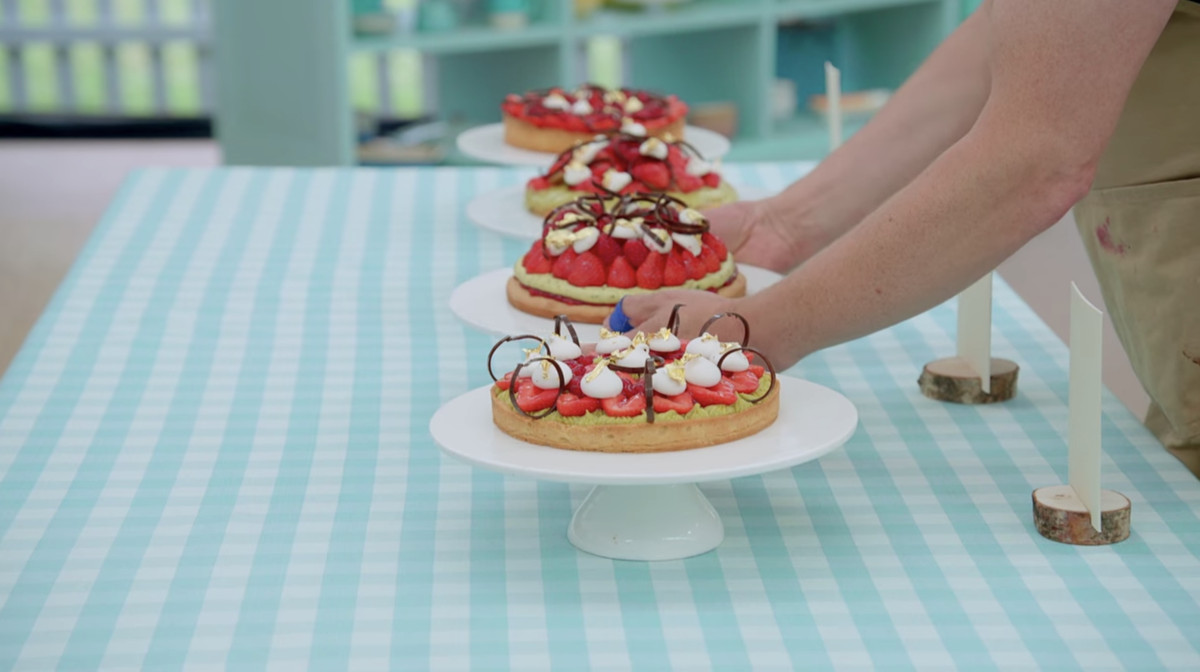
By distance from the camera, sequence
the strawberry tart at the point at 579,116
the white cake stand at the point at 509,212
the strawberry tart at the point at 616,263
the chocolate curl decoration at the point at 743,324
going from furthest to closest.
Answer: the strawberry tart at the point at 579,116 → the white cake stand at the point at 509,212 → the strawberry tart at the point at 616,263 → the chocolate curl decoration at the point at 743,324

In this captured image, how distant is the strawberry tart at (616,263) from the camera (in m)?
1.65

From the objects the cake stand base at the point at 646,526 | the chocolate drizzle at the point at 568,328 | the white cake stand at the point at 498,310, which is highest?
the chocolate drizzle at the point at 568,328

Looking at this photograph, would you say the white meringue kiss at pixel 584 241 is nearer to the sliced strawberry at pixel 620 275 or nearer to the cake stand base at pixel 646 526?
the sliced strawberry at pixel 620 275

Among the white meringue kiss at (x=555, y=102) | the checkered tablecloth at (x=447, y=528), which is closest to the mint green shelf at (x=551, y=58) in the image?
the white meringue kiss at (x=555, y=102)

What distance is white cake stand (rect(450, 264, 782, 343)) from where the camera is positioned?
5.03ft

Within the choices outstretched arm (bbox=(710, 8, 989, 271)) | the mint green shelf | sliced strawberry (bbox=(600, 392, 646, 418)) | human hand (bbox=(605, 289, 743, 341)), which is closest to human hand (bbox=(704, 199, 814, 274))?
outstretched arm (bbox=(710, 8, 989, 271))

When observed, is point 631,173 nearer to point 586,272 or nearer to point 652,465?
point 586,272

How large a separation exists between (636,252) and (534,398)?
0.52 m

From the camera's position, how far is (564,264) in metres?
1.67

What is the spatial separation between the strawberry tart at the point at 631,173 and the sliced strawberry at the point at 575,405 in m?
0.88

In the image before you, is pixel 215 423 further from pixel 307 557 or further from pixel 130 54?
pixel 130 54

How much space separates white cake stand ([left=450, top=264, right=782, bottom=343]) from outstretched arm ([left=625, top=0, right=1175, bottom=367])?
248 millimetres

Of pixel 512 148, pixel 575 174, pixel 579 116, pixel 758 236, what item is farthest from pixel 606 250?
pixel 579 116

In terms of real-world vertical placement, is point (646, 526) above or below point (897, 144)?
below
